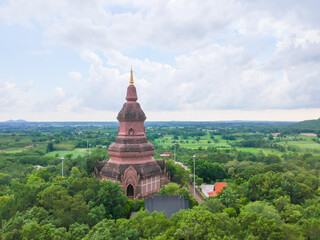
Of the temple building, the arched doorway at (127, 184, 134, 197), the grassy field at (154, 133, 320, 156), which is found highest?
the temple building

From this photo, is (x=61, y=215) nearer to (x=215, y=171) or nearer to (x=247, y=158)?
(x=215, y=171)

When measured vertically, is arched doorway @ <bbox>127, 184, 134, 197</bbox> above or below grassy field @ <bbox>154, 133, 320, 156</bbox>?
above

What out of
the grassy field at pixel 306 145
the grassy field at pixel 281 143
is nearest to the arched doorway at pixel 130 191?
the grassy field at pixel 281 143

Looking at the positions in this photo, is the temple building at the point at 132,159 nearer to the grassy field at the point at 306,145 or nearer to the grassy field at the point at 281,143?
the grassy field at the point at 281,143

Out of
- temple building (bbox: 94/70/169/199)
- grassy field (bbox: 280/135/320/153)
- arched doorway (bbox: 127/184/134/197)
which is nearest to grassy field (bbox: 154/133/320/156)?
grassy field (bbox: 280/135/320/153)

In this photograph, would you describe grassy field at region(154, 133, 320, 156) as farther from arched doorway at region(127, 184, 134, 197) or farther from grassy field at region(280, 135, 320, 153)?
arched doorway at region(127, 184, 134, 197)

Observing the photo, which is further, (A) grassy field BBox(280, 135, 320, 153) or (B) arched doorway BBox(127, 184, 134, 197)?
(A) grassy field BBox(280, 135, 320, 153)

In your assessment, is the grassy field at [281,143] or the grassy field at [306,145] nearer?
the grassy field at [306,145]

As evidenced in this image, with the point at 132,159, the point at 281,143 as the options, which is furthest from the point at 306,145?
the point at 132,159
